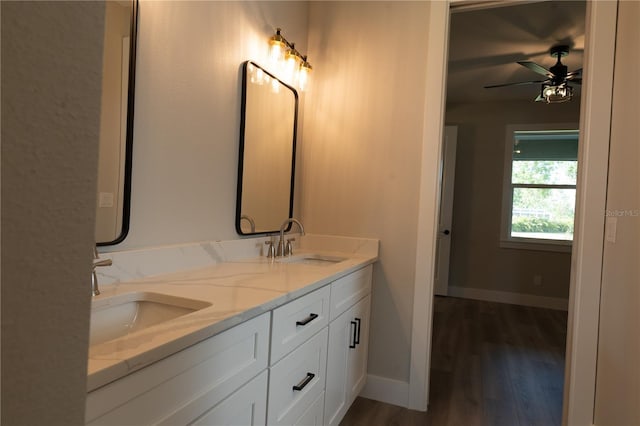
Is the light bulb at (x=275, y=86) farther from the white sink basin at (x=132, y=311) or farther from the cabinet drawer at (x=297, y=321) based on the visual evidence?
the white sink basin at (x=132, y=311)

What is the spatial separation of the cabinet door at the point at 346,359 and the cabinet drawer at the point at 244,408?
1.91 feet

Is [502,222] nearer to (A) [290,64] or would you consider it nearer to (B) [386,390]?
(B) [386,390]

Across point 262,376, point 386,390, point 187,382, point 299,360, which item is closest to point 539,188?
point 386,390

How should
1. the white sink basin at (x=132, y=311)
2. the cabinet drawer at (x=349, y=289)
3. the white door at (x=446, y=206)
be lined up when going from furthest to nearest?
the white door at (x=446, y=206), the cabinet drawer at (x=349, y=289), the white sink basin at (x=132, y=311)

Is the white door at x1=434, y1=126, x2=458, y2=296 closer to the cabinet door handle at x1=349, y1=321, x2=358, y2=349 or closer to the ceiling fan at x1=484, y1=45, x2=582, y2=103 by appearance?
the ceiling fan at x1=484, y1=45, x2=582, y2=103

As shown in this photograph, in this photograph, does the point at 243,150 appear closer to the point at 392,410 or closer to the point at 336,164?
the point at 336,164

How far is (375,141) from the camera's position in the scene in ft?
7.67

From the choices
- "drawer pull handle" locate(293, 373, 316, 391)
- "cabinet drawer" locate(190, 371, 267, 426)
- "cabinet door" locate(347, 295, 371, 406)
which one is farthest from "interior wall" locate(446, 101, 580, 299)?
"cabinet drawer" locate(190, 371, 267, 426)

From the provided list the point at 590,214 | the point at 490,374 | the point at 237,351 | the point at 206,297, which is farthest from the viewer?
the point at 490,374

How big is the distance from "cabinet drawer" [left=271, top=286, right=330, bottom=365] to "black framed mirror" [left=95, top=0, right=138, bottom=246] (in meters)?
0.58

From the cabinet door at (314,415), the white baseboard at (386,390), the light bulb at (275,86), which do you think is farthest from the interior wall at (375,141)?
the cabinet door at (314,415)

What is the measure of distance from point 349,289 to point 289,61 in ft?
4.26

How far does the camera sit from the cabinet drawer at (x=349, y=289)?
5.63ft

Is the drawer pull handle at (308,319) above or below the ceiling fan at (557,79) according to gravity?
below
